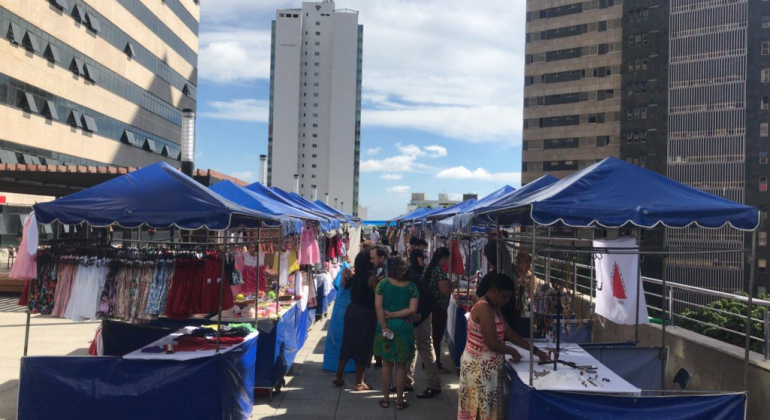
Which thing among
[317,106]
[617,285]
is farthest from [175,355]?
[317,106]

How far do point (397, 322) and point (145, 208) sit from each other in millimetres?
2867

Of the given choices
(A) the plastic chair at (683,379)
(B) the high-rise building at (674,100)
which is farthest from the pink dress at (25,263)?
(B) the high-rise building at (674,100)

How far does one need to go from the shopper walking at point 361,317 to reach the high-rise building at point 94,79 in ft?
83.5

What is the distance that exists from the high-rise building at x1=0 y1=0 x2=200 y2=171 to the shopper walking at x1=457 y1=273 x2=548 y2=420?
2768 centimetres

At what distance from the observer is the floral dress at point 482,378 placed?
4.96 meters

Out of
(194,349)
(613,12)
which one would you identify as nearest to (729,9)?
(613,12)

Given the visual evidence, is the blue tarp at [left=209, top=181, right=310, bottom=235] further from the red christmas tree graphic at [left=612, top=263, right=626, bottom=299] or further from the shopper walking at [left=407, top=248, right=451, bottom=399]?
the red christmas tree graphic at [left=612, top=263, right=626, bottom=299]

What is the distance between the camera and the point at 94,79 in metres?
34.0

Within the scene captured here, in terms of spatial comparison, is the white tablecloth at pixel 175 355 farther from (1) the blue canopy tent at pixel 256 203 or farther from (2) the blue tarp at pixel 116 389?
(1) the blue canopy tent at pixel 256 203

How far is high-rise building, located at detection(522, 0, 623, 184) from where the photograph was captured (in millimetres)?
59000

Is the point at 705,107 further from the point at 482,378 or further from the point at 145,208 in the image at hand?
the point at 145,208

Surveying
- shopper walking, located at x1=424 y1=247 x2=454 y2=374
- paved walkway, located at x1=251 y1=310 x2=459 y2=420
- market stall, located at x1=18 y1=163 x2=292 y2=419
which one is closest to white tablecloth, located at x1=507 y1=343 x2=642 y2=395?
paved walkway, located at x1=251 y1=310 x2=459 y2=420

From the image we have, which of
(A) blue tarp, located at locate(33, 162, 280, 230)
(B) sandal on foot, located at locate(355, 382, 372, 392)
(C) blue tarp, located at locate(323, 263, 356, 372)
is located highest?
(A) blue tarp, located at locate(33, 162, 280, 230)

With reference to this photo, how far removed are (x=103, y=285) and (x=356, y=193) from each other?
319 ft
